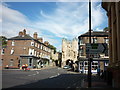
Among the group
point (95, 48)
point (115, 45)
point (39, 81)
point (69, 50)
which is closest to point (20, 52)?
Answer: point (69, 50)

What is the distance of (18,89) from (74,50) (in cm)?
5796

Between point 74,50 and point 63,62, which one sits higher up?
point 74,50

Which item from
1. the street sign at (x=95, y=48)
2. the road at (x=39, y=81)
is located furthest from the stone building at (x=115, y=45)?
the road at (x=39, y=81)

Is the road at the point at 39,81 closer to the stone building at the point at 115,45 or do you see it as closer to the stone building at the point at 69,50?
the stone building at the point at 115,45

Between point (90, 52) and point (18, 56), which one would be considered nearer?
point (90, 52)

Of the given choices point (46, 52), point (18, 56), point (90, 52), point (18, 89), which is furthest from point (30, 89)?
point (46, 52)

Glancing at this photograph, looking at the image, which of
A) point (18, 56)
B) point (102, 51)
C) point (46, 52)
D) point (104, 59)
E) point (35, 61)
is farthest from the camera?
point (46, 52)

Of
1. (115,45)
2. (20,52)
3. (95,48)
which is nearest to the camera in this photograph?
(95,48)

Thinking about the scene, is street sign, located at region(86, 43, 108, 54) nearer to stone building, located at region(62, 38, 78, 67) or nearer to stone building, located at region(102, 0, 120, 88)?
stone building, located at region(102, 0, 120, 88)

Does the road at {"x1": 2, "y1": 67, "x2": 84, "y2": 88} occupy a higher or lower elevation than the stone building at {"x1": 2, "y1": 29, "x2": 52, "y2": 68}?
lower

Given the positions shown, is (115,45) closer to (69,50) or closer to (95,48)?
(95,48)

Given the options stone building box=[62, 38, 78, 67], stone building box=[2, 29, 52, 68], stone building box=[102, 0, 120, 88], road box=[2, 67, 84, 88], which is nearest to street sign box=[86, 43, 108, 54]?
stone building box=[102, 0, 120, 88]

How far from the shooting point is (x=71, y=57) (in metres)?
67.4

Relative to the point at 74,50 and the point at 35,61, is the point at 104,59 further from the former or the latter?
the point at 74,50
